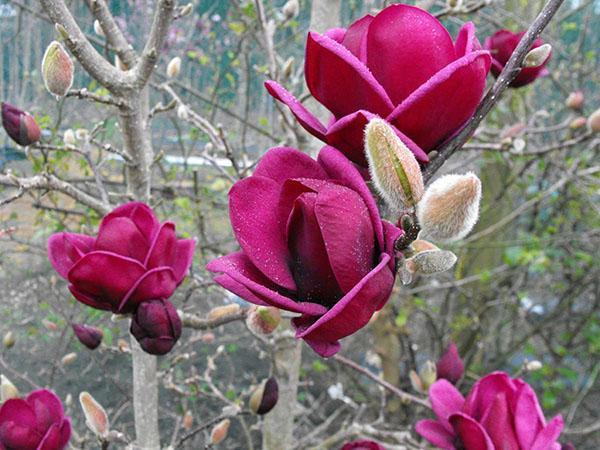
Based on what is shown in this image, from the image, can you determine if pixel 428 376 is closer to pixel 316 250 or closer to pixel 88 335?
pixel 88 335

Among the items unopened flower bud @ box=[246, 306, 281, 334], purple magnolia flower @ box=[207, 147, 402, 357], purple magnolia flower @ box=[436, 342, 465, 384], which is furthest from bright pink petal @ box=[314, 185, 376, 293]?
purple magnolia flower @ box=[436, 342, 465, 384]

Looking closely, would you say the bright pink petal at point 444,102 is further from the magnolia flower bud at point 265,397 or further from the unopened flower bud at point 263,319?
the magnolia flower bud at point 265,397

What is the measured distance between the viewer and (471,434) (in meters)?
0.53

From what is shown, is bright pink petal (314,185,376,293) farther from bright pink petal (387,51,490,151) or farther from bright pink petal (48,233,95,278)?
bright pink petal (48,233,95,278)

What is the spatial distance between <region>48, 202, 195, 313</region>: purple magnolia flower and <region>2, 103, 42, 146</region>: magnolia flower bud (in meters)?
0.20

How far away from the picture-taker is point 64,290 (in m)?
2.14

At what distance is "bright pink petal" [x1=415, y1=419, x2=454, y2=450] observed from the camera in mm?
577

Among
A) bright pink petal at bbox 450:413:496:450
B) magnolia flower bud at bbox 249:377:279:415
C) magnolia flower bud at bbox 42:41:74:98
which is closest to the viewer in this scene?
bright pink petal at bbox 450:413:496:450

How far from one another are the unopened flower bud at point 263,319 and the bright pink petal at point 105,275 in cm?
11

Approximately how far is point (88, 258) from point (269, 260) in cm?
25

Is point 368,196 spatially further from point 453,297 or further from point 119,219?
point 453,297

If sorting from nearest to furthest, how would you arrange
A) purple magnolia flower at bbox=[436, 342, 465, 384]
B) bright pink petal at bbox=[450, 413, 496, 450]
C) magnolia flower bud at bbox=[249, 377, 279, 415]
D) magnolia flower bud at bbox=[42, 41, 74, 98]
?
1. bright pink petal at bbox=[450, 413, 496, 450]
2. magnolia flower bud at bbox=[42, 41, 74, 98]
3. magnolia flower bud at bbox=[249, 377, 279, 415]
4. purple magnolia flower at bbox=[436, 342, 465, 384]

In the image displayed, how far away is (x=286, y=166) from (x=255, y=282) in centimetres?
9

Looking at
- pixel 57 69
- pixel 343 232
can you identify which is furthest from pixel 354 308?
pixel 57 69
